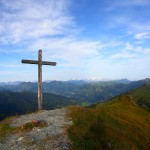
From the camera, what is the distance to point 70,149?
55.1 feet

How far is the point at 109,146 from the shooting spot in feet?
60.4

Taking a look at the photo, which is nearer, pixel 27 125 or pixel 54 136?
pixel 54 136

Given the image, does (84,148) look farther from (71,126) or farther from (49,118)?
(49,118)

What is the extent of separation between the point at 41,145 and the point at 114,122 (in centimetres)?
1196

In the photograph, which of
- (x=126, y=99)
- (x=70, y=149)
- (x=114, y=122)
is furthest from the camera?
(x=126, y=99)

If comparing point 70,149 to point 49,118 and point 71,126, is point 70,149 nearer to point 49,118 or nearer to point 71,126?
point 71,126

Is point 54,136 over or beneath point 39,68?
beneath

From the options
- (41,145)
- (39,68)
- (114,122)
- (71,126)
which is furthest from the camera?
(39,68)

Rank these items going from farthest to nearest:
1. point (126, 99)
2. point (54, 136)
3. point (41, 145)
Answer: point (126, 99)
point (54, 136)
point (41, 145)

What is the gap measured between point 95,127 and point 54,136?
132 inches

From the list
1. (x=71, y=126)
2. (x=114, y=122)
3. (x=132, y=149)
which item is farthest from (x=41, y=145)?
(x=114, y=122)

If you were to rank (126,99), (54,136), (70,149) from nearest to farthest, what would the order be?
(70,149) → (54,136) → (126,99)

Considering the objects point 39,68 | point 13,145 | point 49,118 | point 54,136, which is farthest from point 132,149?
point 39,68

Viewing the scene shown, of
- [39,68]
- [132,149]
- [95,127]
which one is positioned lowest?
[132,149]
